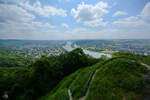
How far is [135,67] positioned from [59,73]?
61.0 ft

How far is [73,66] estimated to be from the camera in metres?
24.4

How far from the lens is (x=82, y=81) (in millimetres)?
13586

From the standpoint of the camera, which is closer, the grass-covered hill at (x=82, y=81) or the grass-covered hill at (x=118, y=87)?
the grass-covered hill at (x=118, y=87)

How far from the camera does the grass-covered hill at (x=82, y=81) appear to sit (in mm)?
9414

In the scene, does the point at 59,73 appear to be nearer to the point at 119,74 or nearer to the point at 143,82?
the point at 119,74

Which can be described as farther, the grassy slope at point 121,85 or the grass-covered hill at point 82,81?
the grass-covered hill at point 82,81

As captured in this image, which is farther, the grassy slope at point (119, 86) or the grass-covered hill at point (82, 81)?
the grass-covered hill at point (82, 81)

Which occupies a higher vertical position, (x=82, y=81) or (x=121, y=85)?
(x=121, y=85)

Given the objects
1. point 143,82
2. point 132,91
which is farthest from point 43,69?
point 143,82

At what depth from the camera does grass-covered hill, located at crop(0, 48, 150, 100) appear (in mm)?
9414

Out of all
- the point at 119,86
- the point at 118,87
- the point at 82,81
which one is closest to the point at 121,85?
the point at 119,86

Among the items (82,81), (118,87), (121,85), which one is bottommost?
(82,81)

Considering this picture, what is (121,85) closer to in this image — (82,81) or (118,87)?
(118,87)

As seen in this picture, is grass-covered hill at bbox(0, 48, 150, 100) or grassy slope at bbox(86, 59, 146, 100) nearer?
grassy slope at bbox(86, 59, 146, 100)
